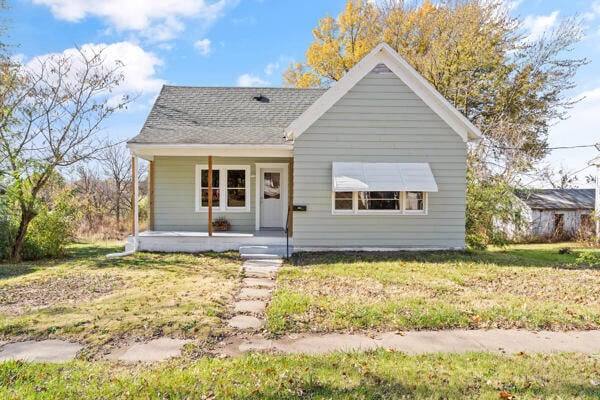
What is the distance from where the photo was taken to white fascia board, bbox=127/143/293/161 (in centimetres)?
1048

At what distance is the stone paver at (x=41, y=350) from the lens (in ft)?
12.7

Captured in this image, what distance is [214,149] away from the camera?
10.7 m

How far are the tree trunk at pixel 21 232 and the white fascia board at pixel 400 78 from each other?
8.22m

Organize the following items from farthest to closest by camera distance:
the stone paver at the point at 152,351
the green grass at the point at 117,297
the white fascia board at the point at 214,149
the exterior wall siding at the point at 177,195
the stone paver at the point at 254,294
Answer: the exterior wall siding at the point at 177,195, the white fascia board at the point at 214,149, the stone paver at the point at 254,294, the green grass at the point at 117,297, the stone paver at the point at 152,351

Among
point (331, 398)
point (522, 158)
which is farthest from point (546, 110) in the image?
point (331, 398)

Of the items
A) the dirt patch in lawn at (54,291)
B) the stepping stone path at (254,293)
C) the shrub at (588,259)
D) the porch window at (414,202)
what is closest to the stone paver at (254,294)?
the stepping stone path at (254,293)

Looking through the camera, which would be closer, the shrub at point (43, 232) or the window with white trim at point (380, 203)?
the window with white trim at point (380, 203)

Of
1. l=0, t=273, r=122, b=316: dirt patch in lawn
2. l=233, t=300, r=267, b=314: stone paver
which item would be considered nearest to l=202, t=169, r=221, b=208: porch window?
l=0, t=273, r=122, b=316: dirt patch in lawn

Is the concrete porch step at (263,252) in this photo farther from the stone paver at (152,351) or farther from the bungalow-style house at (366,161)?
the stone paver at (152,351)

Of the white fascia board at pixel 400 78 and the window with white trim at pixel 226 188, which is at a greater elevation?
the white fascia board at pixel 400 78

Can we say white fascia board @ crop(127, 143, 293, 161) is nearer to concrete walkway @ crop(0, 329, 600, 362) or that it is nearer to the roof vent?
the roof vent

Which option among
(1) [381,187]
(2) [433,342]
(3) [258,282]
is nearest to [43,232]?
(3) [258,282]

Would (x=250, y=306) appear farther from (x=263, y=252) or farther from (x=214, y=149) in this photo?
(x=214, y=149)

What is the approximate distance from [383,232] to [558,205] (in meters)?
13.8
